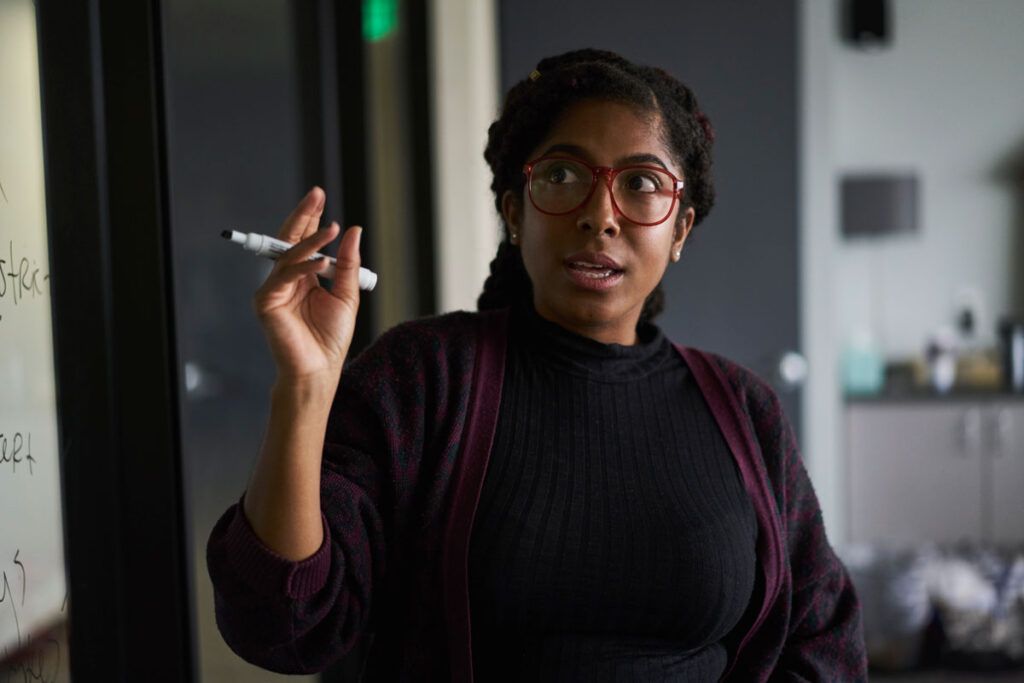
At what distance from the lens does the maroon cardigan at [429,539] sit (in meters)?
0.87

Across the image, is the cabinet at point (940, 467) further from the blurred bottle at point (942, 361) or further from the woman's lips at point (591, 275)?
the woman's lips at point (591, 275)

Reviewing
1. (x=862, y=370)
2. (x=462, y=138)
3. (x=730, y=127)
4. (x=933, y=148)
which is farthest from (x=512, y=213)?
(x=933, y=148)

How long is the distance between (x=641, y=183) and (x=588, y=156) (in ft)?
0.21

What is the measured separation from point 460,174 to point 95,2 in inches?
68.6

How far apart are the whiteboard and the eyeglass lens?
1.65 ft

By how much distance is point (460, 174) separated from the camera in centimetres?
278

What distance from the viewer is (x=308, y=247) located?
0.80 metres

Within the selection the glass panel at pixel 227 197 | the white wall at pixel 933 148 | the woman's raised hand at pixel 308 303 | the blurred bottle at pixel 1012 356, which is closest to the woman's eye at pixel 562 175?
the woman's raised hand at pixel 308 303

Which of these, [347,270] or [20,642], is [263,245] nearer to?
[347,270]

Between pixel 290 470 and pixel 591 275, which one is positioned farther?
pixel 591 275

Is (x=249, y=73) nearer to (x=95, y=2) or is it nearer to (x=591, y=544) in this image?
(x=95, y=2)

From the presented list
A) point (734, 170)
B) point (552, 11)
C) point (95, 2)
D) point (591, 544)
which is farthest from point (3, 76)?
point (734, 170)

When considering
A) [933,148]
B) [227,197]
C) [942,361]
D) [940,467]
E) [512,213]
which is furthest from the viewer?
[933,148]

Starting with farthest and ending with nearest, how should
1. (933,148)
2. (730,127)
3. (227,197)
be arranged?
(933,148) → (227,197) → (730,127)
